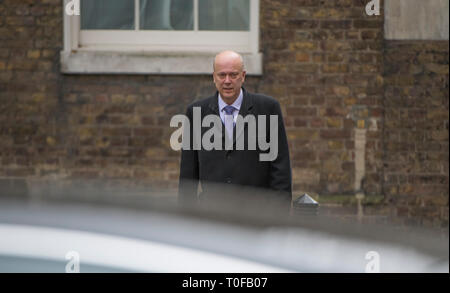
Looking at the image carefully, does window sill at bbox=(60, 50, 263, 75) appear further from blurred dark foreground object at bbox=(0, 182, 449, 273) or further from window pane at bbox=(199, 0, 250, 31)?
blurred dark foreground object at bbox=(0, 182, 449, 273)

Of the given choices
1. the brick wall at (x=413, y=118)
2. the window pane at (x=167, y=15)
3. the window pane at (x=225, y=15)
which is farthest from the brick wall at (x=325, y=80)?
the window pane at (x=167, y=15)

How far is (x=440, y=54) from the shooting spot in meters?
7.12

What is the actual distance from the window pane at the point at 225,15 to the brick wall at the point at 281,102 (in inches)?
11.1

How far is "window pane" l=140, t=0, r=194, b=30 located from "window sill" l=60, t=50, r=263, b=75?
1.25 ft

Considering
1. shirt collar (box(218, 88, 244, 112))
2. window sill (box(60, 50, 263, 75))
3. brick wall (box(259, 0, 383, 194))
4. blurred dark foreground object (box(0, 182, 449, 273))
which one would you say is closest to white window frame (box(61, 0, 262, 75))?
window sill (box(60, 50, 263, 75))

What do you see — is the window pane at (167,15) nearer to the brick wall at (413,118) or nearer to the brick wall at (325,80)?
the brick wall at (325,80)

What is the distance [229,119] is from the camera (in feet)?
14.0

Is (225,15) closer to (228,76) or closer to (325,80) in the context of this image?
(325,80)

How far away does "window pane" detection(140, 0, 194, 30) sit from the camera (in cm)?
728

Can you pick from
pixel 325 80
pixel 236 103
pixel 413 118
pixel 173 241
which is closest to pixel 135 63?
pixel 325 80

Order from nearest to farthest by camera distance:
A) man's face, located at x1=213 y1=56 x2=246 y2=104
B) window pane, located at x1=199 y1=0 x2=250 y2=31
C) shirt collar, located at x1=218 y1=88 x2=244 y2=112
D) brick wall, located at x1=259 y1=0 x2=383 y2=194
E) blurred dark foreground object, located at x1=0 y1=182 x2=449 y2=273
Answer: blurred dark foreground object, located at x1=0 y1=182 x2=449 y2=273
man's face, located at x1=213 y1=56 x2=246 y2=104
shirt collar, located at x1=218 y1=88 x2=244 y2=112
brick wall, located at x1=259 y1=0 x2=383 y2=194
window pane, located at x1=199 y1=0 x2=250 y2=31

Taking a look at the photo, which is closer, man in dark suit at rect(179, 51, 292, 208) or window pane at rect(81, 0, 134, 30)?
man in dark suit at rect(179, 51, 292, 208)
